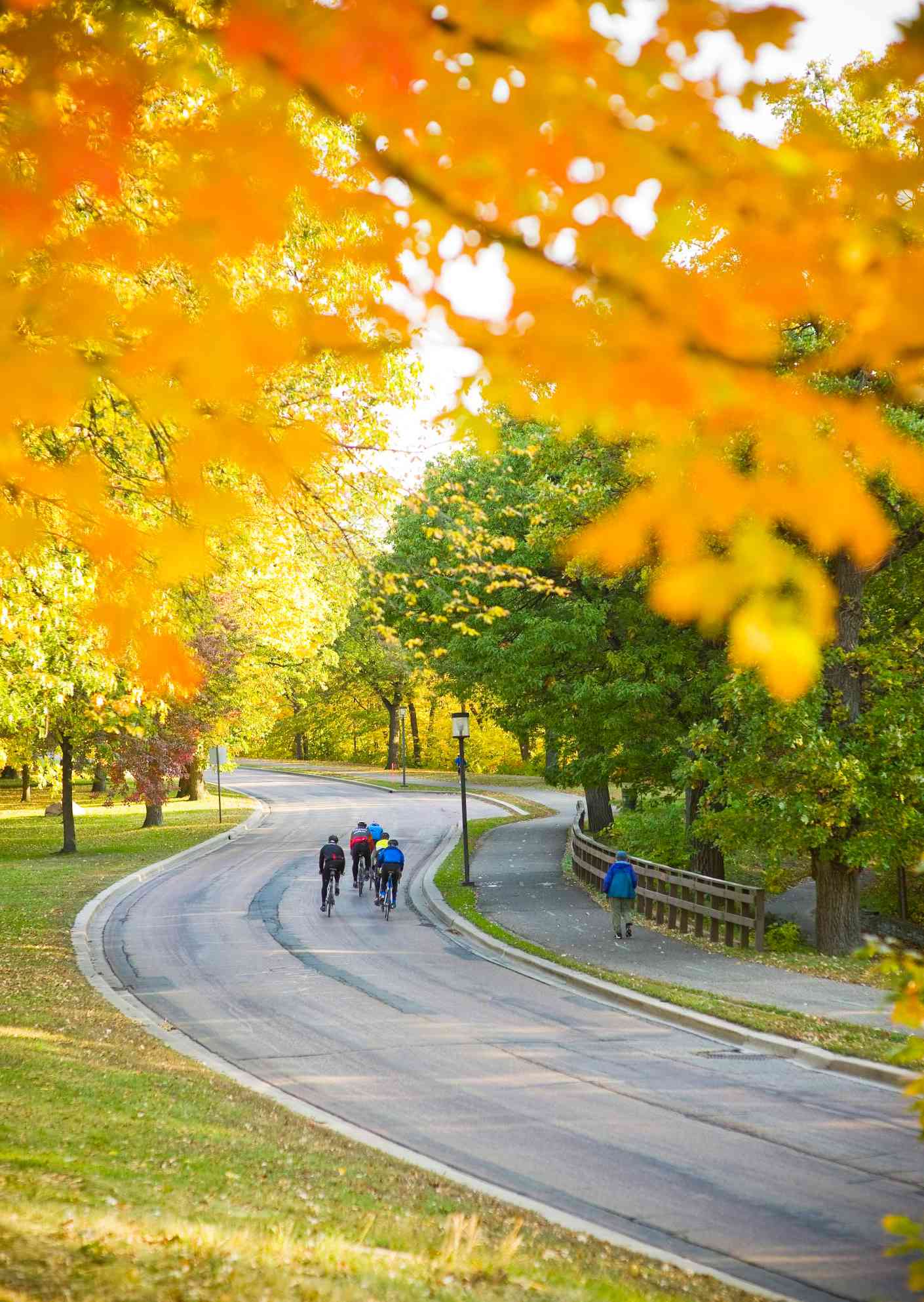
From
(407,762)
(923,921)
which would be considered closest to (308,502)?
(923,921)

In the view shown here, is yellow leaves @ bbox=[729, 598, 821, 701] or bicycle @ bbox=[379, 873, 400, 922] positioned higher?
yellow leaves @ bbox=[729, 598, 821, 701]

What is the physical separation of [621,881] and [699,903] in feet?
11.1

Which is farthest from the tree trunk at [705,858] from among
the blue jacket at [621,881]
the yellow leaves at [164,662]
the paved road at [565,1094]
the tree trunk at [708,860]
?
the yellow leaves at [164,662]

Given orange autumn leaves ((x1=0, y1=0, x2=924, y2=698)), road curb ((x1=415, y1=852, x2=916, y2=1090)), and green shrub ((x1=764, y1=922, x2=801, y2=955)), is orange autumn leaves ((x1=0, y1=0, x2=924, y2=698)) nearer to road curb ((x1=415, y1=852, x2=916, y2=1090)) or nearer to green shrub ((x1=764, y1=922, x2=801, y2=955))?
road curb ((x1=415, y1=852, x2=916, y2=1090))

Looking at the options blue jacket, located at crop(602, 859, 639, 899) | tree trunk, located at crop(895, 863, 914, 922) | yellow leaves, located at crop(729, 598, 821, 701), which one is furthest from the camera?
tree trunk, located at crop(895, 863, 914, 922)

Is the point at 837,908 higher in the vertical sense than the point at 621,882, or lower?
lower

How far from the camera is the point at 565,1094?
10.0m

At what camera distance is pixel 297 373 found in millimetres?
11148

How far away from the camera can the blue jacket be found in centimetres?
1719

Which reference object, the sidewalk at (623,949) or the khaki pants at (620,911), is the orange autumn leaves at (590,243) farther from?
the khaki pants at (620,911)

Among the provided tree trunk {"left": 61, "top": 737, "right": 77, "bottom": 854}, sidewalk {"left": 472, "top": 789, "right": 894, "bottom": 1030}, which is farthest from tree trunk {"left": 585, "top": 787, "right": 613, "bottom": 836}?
tree trunk {"left": 61, "top": 737, "right": 77, "bottom": 854}

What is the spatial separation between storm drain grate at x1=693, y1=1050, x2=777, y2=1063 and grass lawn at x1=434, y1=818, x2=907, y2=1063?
50 cm

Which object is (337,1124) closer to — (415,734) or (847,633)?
(847,633)

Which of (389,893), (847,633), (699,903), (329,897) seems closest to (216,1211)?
(847,633)
